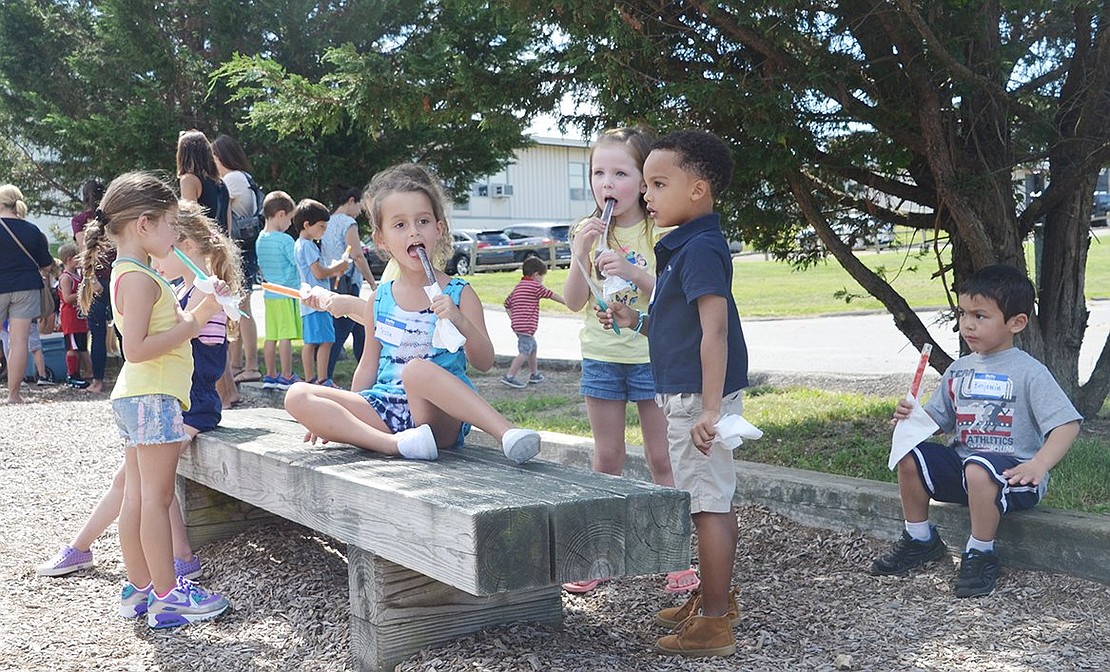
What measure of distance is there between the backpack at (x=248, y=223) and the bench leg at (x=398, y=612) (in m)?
5.12

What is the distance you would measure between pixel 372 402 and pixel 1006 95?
9.30 ft

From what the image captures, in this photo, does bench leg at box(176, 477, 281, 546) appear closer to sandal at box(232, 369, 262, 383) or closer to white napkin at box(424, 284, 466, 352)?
white napkin at box(424, 284, 466, 352)

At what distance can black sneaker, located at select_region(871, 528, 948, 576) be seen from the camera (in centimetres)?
380

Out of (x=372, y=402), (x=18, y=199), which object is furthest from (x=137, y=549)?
(x=18, y=199)

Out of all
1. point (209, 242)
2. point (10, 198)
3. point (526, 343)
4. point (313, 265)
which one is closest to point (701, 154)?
point (209, 242)

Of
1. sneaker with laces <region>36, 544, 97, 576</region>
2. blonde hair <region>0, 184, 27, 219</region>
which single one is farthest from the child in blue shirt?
sneaker with laces <region>36, 544, 97, 576</region>

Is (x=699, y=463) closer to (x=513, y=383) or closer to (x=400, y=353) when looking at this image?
(x=400, y=353)

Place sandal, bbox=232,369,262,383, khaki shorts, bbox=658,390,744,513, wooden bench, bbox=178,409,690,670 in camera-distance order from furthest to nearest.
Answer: sandal, bbox=232,369,262,383 < khaki shorts, bbox=658,390,744,513 < wooden bench, bbox=178,409,690,670

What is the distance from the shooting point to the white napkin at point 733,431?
300 centimetres

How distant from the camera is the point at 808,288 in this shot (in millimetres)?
20766

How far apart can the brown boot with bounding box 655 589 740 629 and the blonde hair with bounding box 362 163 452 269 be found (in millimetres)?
1398

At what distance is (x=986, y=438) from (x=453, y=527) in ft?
6.68

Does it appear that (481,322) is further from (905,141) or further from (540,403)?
(540,403)

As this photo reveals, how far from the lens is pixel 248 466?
12.0 feet
